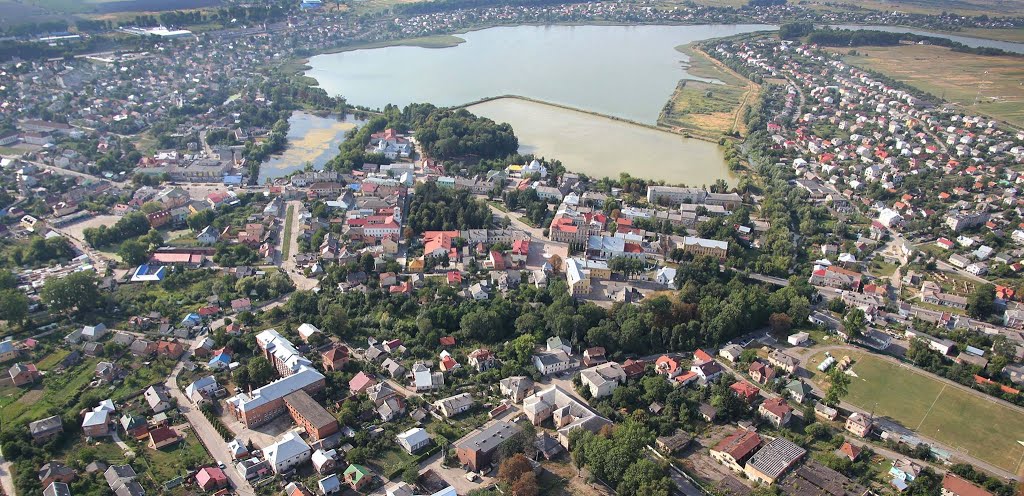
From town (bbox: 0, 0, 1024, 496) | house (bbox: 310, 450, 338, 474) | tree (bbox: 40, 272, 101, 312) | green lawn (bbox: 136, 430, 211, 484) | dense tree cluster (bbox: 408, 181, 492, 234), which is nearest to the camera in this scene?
green lawn (bbox: 136, 430, 211, 484)

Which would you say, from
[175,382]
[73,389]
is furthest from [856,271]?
[73,389]

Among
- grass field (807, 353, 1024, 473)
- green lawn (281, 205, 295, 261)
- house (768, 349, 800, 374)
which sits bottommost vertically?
grass field (807, 353, 1024, 473)

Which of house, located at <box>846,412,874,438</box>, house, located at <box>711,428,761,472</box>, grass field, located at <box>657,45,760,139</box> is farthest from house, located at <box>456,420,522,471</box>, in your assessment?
grass field, located at <box>657,45,760,139</box>

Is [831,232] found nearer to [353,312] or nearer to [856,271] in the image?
[856,271]

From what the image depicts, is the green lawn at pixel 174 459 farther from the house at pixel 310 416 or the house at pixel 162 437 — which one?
the house at pixel 310 416

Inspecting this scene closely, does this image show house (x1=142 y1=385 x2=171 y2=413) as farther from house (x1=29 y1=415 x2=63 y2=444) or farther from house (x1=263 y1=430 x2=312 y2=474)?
house (x1=263 y1=430 x2=312 y2=474)

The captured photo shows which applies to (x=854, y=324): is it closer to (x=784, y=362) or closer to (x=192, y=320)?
(x=784, y=362)
